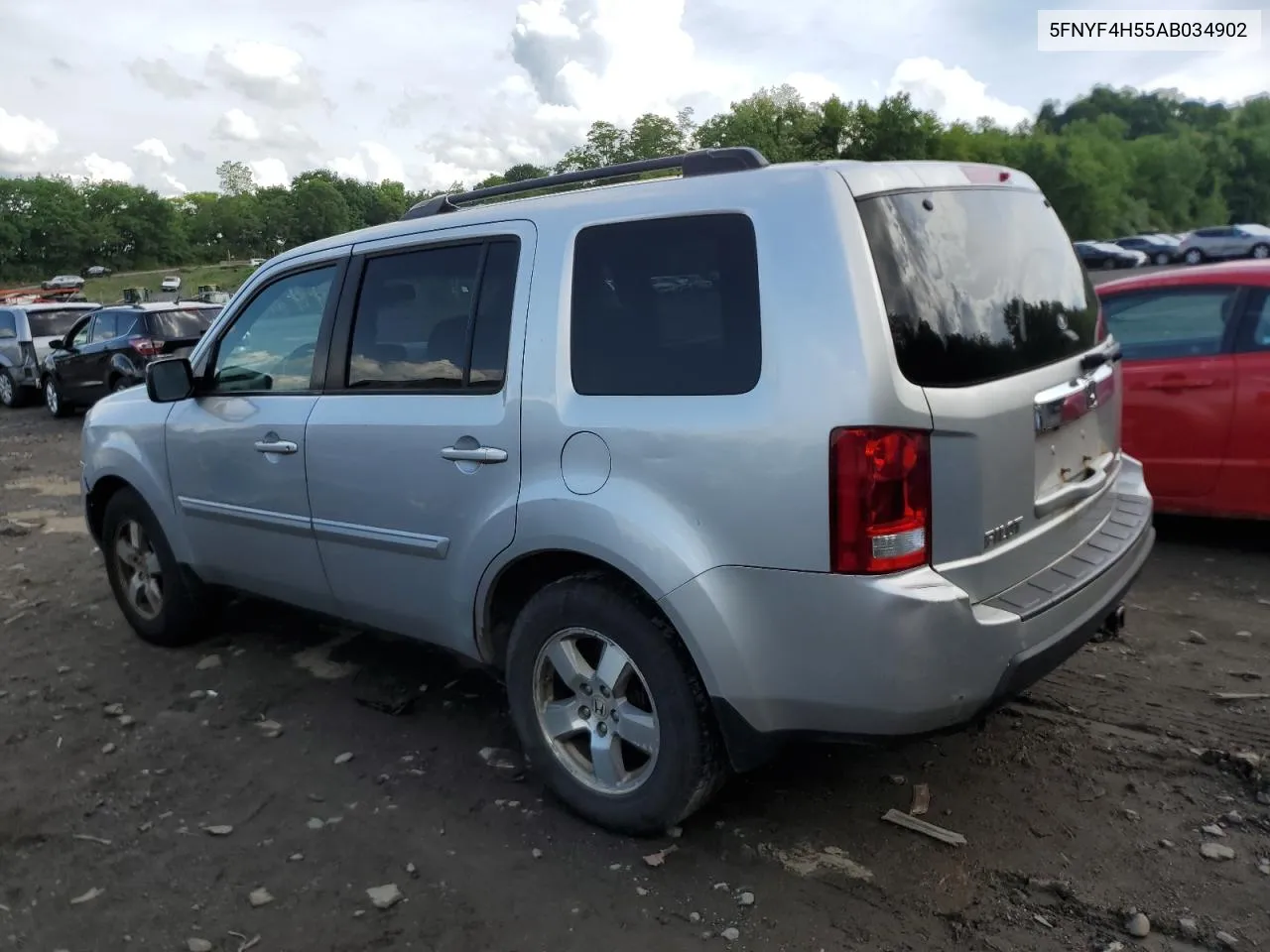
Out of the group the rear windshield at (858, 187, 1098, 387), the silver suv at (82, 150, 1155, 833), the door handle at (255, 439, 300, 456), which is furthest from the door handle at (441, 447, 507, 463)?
the rear windshield at (858, 187, 1098, 387)

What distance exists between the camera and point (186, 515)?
15.2 ft

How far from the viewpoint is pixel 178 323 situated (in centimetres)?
1438

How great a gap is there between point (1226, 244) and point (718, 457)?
2056 inches

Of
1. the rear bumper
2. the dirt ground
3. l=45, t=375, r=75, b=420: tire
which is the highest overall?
the rear bumper

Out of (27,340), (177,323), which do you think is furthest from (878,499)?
(27,340)

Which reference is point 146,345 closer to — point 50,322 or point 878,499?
point 50,322

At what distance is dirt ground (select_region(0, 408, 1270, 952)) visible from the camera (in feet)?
9.01

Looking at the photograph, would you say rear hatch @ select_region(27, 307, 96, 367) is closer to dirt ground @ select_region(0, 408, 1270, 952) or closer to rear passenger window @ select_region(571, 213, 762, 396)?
dirt ground @ select_region(0, 408, 1270, 952)

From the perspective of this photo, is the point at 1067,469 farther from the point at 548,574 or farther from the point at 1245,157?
the point at 1245,157

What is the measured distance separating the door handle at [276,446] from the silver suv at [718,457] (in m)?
0.02

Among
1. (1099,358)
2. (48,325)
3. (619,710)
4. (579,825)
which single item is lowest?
(579,825)

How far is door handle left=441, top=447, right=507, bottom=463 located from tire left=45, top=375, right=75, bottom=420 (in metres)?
14.7

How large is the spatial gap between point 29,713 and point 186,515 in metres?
1.07

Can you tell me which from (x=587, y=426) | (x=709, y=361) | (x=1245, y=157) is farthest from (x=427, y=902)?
(x=1245, y=157)
